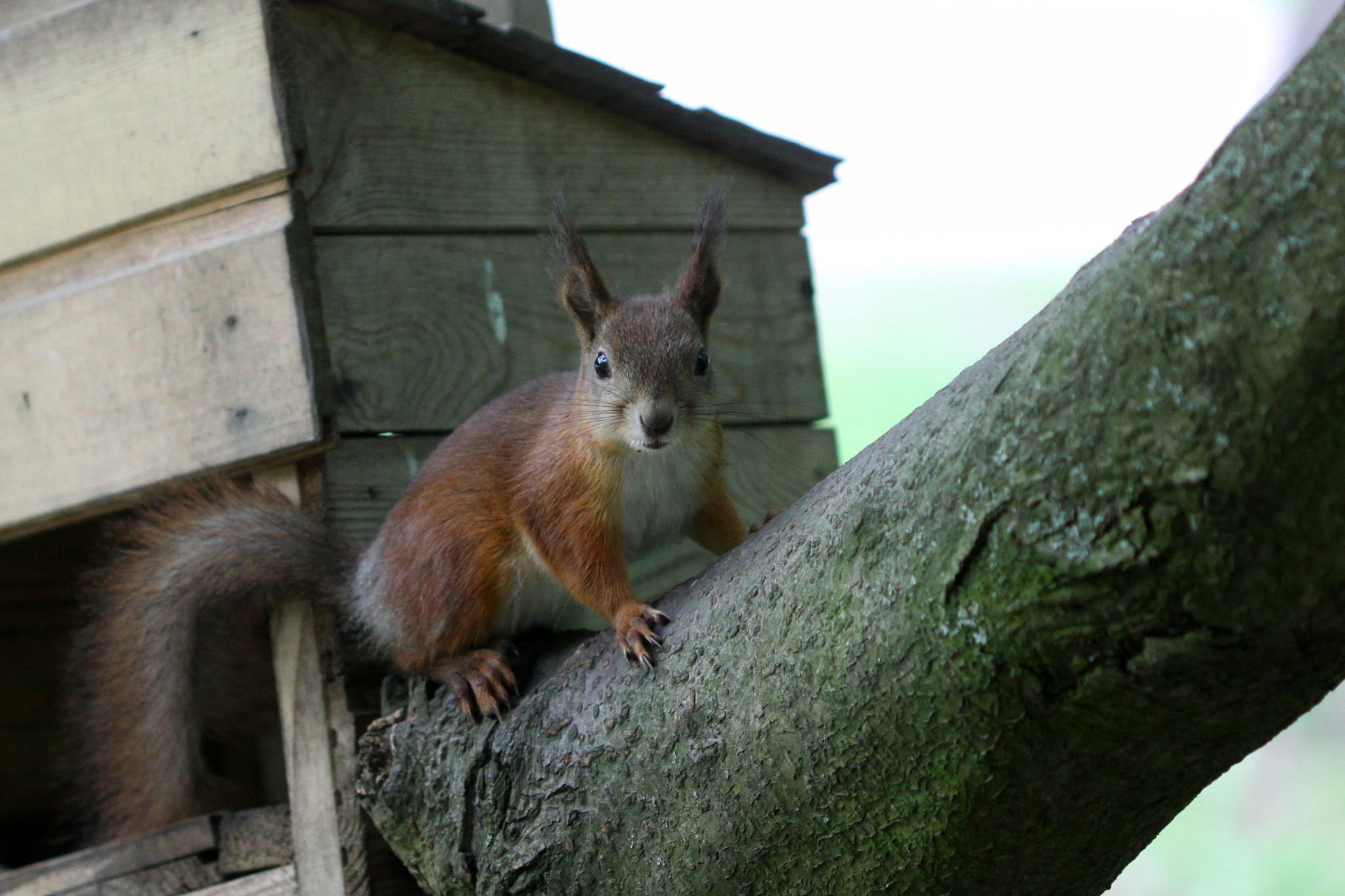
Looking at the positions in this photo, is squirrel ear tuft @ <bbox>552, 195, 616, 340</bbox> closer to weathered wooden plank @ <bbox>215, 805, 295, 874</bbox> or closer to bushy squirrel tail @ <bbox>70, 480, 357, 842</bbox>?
bushy squirrel tail @ <bbox>70, 480, 357, 842</bbox>

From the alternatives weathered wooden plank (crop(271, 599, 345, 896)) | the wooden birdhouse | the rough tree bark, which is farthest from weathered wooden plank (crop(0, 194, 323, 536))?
the rough tree bark

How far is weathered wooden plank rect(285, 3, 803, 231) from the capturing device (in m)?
1.94

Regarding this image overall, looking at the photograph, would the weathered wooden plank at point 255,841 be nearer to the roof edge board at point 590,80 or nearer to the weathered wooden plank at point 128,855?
the weathered wooden plank at point 128,855

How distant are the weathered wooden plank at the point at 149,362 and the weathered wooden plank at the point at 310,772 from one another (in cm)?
37

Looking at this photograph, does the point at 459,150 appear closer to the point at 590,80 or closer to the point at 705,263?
the point at 590,80

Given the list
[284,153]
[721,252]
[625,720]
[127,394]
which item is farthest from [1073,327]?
[127,394]

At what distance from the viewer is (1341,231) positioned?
26.0 inches

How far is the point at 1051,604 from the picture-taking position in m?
0.81

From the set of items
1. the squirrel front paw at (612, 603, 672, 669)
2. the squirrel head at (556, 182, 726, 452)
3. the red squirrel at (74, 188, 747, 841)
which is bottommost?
the squirrel front paw at (612, 603, 672, 669)

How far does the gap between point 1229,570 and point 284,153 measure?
5.11 feet

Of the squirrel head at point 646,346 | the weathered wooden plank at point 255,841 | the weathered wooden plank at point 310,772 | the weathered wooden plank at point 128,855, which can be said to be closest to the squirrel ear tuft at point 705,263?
the squirrel head at point 646,346

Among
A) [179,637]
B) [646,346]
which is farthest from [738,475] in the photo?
[179,637]

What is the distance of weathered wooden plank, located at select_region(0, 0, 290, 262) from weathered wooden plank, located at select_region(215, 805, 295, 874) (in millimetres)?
1056

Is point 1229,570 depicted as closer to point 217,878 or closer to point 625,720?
point 625,720
